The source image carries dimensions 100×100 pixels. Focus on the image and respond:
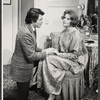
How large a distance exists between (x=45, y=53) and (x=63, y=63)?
16cm

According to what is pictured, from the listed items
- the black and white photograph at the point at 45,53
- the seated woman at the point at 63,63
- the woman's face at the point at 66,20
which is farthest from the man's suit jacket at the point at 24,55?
the woman's face at the point at 66,20

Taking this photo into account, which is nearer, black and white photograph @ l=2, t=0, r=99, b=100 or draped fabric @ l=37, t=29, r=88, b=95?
black and white photograph @ l=2, t=0, r=99, b=100

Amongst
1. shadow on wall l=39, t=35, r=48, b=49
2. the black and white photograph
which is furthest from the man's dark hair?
shadow on wall l=39, t=35, r=48, b=49

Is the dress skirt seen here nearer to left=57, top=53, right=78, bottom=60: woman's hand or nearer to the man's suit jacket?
left=57, top=53, right=78, bottom=60: woman's hand

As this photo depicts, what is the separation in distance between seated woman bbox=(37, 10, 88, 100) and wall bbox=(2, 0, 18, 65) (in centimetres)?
28

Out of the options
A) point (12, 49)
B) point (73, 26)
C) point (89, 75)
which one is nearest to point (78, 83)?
point (89, 75)

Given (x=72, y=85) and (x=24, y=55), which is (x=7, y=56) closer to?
(x=24, y=55)

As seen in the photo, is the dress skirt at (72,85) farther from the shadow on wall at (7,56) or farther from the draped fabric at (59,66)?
the shadow on wall at (7,56)

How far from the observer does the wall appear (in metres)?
1.56

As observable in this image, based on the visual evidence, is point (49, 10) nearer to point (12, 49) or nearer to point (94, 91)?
point (12, 49)

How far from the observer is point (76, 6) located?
5.69 feet

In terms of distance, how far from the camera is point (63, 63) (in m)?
1.74

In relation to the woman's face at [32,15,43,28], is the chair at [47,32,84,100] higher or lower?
lower

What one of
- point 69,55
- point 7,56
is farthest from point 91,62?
point 7,56
